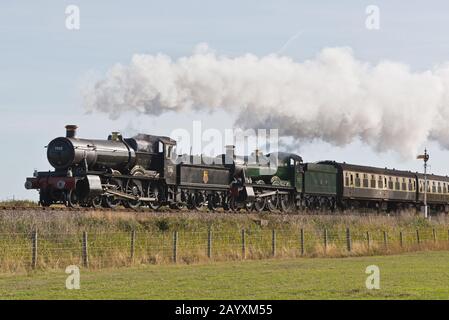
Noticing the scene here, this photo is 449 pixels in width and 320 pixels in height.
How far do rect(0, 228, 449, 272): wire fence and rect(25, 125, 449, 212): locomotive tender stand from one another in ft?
17.1

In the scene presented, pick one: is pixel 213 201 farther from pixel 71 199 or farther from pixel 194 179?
pixel 71 199

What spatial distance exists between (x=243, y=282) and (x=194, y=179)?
21820 mm

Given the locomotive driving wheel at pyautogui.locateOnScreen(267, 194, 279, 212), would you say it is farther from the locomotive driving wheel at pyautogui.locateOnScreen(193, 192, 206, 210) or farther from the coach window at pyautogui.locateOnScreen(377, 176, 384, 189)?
the coach window at pyautogui.locateOnScreen(377, 176, 384, 189)

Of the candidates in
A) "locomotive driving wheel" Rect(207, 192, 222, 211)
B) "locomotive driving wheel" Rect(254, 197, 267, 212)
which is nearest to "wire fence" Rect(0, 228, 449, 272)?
"locomotive driving wheel" Rect(207, 192, 222, 211)

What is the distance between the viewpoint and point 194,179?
41906mm

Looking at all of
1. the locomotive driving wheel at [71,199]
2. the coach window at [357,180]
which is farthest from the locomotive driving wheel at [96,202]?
the coach window at [357,180]

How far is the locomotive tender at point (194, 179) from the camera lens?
119 ft

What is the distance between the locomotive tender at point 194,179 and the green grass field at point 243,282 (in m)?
11.1

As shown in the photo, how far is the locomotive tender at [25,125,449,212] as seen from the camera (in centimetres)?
3634

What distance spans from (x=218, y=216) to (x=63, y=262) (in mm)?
12792

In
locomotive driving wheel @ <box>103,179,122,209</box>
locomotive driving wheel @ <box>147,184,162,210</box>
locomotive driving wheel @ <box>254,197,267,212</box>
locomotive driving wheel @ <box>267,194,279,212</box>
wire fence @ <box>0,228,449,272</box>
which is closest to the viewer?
wire fence @ <box>0,228,449,272</box>

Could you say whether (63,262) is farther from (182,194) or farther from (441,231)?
(441,231)

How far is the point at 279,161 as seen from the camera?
166 ft
